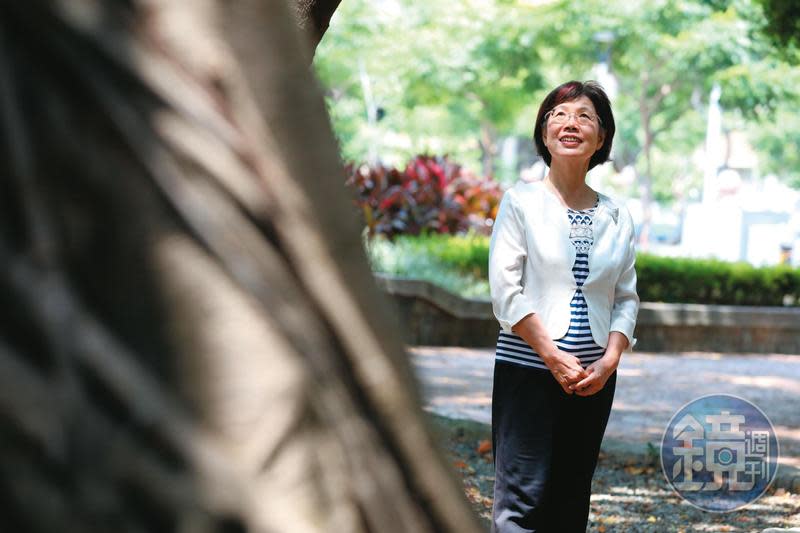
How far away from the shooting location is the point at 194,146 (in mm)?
706

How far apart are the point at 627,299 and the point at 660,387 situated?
6.10 meters

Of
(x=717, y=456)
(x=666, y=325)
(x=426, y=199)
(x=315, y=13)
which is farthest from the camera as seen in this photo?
(x=426, y=199)

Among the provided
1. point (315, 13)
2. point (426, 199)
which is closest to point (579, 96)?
point (315, 13)

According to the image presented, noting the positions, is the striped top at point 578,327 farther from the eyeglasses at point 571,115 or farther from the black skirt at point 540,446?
the eyeglasses at point 571,115

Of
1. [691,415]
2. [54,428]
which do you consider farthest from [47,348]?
[691,415]

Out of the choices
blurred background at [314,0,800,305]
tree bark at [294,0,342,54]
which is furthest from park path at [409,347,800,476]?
blurred background at [314,0,800,305]

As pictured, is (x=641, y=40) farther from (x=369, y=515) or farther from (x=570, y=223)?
(x=369, y=515)

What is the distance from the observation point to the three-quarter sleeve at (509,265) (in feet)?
11.9

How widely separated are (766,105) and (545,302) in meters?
27.3

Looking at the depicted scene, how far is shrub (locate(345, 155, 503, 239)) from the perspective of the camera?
1482 centimetres

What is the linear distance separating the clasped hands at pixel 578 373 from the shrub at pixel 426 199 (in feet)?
35.0

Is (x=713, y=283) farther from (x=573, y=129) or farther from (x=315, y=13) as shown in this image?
(x=315, y=13)

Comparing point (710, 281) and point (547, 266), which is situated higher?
point (547, 266)

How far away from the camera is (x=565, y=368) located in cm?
357
